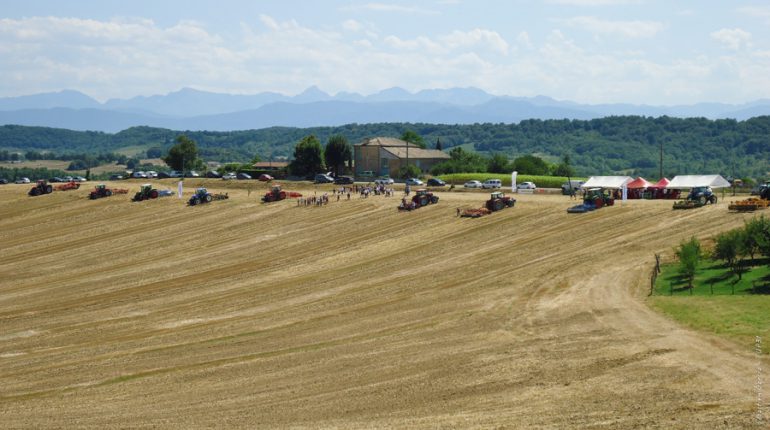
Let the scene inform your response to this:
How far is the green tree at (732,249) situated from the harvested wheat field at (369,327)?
3.87 m

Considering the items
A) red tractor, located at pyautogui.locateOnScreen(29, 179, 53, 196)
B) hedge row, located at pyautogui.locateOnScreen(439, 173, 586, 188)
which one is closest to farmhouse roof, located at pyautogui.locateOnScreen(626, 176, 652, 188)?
hedge row, located at pyautogui.locateOnScreen(439, 173, 586, 188)

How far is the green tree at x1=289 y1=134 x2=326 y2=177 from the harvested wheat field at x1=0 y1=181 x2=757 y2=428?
1557 inches

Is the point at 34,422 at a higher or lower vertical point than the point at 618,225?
lower

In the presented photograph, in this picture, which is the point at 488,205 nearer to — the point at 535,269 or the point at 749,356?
the point at 535,269

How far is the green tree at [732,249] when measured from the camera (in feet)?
139

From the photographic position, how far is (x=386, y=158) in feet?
384

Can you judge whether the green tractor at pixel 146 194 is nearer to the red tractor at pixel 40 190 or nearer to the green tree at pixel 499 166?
the red tractor at pixel 40 190

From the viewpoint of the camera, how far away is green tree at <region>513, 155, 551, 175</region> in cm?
11681

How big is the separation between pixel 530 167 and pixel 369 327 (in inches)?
3266

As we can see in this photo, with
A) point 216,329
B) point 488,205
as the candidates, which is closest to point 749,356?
point 216,329

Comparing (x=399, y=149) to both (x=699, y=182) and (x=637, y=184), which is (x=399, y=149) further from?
(x=699, y=182)

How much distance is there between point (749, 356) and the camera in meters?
29.4

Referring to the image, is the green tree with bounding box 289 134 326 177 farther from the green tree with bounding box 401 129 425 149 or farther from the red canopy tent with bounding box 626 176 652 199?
the red canopy tent with bounding box 626 176 652 199

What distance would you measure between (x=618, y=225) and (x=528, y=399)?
3248cm
